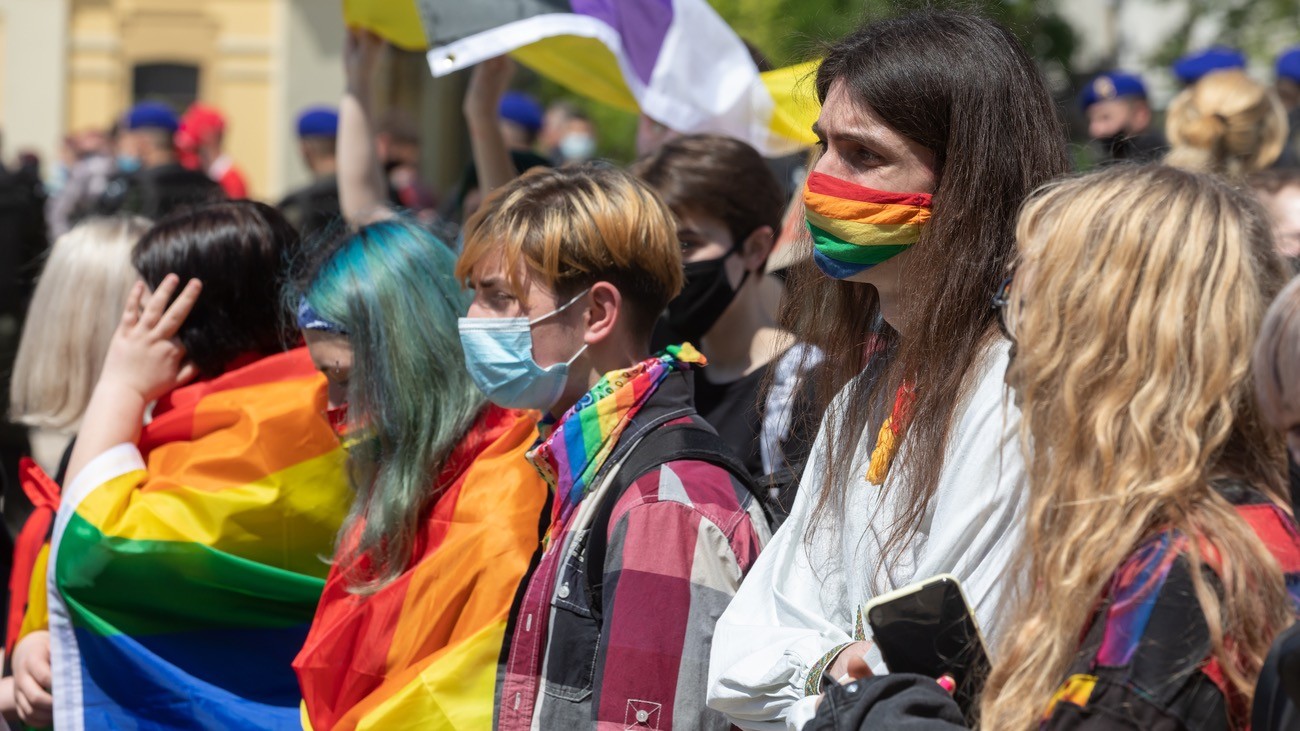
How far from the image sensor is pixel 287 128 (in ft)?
65.6

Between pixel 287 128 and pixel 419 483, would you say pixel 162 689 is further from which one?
pixel 287 128

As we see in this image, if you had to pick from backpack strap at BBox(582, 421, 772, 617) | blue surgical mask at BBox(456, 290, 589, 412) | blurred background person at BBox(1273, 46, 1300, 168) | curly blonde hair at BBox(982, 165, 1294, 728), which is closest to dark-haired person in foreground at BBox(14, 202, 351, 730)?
blue surgical mask at BBox(456, 290, 589, 412)

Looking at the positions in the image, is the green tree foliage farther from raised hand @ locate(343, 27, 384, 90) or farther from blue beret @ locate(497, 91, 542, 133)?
raised hand @ locate(343, 27, 384, 90)

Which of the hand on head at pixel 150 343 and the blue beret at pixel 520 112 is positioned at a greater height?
the blue beret at pixel 520 112

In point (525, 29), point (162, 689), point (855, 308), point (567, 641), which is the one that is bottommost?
point (162, 689)

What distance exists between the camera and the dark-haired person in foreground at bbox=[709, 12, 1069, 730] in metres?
2.23

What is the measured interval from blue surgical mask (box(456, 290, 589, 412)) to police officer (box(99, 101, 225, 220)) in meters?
5.38

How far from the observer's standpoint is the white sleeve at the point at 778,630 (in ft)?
7.36

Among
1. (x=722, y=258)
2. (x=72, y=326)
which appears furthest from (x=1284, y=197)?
(x=72, y=326)

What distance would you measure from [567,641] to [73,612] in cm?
156

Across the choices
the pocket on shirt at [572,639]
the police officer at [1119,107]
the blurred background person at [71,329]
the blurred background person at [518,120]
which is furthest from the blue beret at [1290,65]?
the pocket on shirt at [572,639]

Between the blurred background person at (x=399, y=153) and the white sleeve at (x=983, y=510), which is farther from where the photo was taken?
the blurred background person at (x=399, y=153)

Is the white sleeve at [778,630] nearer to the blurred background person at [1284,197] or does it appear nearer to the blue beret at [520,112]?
the blurred background person at [1284,197]

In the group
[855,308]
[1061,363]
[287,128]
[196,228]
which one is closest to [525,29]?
[196,228]
